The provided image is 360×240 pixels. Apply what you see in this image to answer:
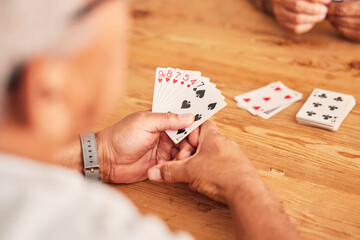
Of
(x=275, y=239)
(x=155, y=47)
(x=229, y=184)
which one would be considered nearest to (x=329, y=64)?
(x=155, y=47)

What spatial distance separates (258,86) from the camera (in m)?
2.04

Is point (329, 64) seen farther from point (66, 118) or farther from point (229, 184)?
point (66, 118)

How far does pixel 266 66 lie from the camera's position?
219cm

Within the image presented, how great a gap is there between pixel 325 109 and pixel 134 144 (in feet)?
2.73

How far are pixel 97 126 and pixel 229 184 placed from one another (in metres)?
0.72

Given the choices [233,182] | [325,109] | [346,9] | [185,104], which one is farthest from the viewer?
[346,9]

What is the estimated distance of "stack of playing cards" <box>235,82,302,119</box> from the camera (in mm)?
1870

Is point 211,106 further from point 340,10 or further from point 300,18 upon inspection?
point 340,10

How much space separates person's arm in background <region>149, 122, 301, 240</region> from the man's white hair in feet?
2.49

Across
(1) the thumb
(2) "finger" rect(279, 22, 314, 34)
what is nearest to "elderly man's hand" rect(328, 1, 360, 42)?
(2) "finger" rect(279, 22, 314, 34)

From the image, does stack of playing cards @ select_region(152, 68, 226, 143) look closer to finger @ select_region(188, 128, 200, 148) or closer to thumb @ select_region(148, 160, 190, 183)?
finger @ select_region(188, 128, 200, 148)

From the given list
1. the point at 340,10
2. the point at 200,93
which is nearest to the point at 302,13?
the point at 340,10

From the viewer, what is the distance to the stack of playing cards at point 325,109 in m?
1.75

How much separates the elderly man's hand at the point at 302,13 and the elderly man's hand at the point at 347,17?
0.06 meters
